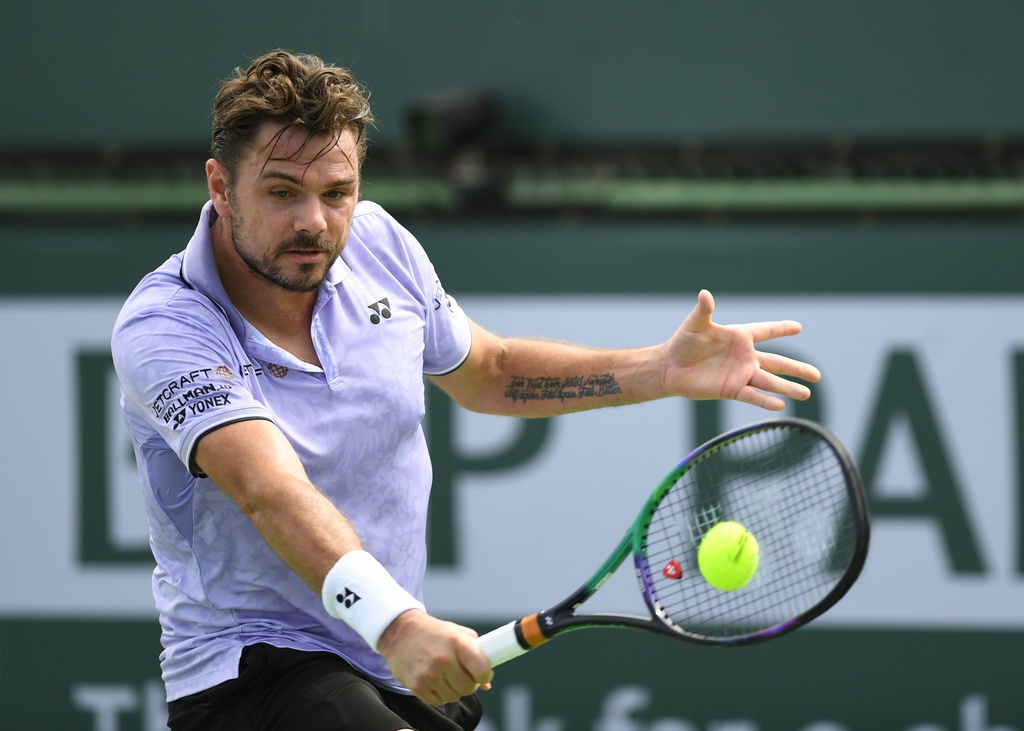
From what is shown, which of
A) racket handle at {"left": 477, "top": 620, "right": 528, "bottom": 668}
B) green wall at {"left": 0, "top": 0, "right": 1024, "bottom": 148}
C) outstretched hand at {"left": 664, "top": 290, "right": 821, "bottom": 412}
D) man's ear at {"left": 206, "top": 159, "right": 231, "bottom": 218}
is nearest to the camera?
racket handle at {"left": 477, "top": 620, "right": 528, "bottom": 668}

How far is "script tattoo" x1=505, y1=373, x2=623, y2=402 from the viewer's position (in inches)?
127

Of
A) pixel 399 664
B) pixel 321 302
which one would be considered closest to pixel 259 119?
pixel 321 302

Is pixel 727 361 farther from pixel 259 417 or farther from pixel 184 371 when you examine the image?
pixel 184 371

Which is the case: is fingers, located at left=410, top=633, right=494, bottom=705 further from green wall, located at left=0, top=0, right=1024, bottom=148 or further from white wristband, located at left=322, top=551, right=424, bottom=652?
green wall, located at left=0, top=0, right=1024, bottom=148

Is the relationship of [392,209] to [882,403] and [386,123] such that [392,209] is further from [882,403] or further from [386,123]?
[882,403]

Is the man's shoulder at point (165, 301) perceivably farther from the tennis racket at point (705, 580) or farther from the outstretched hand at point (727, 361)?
the outstretched hand at point (727, 361)

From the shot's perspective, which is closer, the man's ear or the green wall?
the man's ear

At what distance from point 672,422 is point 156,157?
2.04 meters

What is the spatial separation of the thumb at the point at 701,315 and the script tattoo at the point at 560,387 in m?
0.24

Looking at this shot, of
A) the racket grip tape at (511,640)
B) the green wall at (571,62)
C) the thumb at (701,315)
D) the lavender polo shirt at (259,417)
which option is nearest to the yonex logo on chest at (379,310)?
the lavender polo shirt at (259,417)

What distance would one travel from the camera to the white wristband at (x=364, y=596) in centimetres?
242

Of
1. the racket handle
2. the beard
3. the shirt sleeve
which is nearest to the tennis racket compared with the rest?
the racket handle

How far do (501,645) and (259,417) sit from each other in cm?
58

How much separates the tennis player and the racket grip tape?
0.06 m
